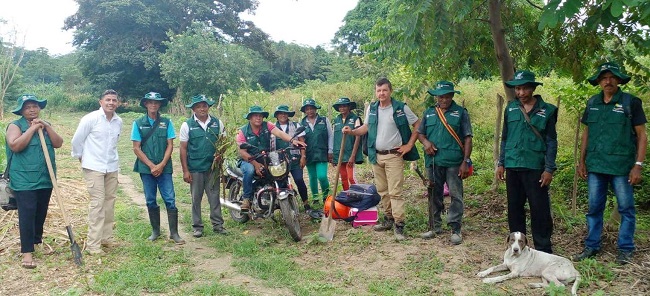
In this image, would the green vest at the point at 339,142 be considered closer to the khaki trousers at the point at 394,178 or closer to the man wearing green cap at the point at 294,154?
the man wearing green cap at the point at 294,154

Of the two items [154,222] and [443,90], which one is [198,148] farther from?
[443,90]

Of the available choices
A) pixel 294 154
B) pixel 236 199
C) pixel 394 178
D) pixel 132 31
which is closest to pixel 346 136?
pixel 294 154

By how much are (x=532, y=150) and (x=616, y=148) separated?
0.70m

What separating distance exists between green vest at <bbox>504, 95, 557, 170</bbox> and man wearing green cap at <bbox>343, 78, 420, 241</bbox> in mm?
1204

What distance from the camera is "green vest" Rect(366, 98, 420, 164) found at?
19.1 ft

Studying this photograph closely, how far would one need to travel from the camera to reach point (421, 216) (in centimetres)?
678

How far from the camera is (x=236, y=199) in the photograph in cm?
744

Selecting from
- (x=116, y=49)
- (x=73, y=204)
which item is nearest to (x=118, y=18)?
(x=116, y=49)

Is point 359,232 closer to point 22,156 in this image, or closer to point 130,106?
point 22,156

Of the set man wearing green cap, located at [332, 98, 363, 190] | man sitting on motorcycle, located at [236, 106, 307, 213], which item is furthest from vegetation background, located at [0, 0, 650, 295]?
man wearing green cap, located at [332, 98, 363, 190]

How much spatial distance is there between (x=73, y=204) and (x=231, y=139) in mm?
2916

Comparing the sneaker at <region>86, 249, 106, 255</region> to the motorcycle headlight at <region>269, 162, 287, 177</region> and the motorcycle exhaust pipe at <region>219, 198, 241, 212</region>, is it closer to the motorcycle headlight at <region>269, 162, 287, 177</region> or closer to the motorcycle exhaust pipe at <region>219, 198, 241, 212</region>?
the motorcycle exhaust pipe at <region>219, 198, 241, 212</region>

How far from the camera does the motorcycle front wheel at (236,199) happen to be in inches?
284

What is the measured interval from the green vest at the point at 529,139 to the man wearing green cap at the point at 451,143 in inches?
24.0
